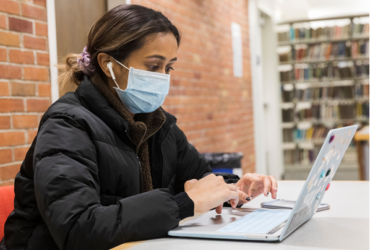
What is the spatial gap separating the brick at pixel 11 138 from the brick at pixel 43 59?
0.37 m

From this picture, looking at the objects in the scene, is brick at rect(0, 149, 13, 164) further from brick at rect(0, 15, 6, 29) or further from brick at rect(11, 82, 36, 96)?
brick at rect(0, 15, 6, 29)

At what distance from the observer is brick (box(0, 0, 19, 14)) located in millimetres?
1749

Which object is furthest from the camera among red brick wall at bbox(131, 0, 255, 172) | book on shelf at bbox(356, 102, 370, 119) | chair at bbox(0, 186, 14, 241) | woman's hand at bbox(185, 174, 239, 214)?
book on shelf at bbox(356, 102, 370, 119)

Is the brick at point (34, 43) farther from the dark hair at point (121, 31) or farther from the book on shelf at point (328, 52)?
the book on shelf at point (328, 52)

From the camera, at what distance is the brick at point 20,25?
1801 millimetres

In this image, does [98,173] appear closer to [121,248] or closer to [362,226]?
[121,248]

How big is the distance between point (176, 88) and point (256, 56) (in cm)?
258

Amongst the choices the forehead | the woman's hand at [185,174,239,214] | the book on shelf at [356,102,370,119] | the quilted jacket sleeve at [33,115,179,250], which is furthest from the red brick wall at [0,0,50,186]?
the book on shelf at [356,102,370,119]

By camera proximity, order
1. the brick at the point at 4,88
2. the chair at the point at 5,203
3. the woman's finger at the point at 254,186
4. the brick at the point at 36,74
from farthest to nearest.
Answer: the brick at the point at 36,74 → the brick at the point at 4,88 → the woman's finger at the point at 254,186 → the chair at the point at 5,203

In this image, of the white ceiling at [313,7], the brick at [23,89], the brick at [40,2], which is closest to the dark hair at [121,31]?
the brick at [23,89]

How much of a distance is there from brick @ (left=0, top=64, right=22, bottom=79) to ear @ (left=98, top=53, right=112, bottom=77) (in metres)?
0.58

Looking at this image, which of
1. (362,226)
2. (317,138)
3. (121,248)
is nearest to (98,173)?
(121,248)

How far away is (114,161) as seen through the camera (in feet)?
3.81

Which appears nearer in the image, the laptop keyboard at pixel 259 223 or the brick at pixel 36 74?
the laptop keyboard at pixel 259 223
